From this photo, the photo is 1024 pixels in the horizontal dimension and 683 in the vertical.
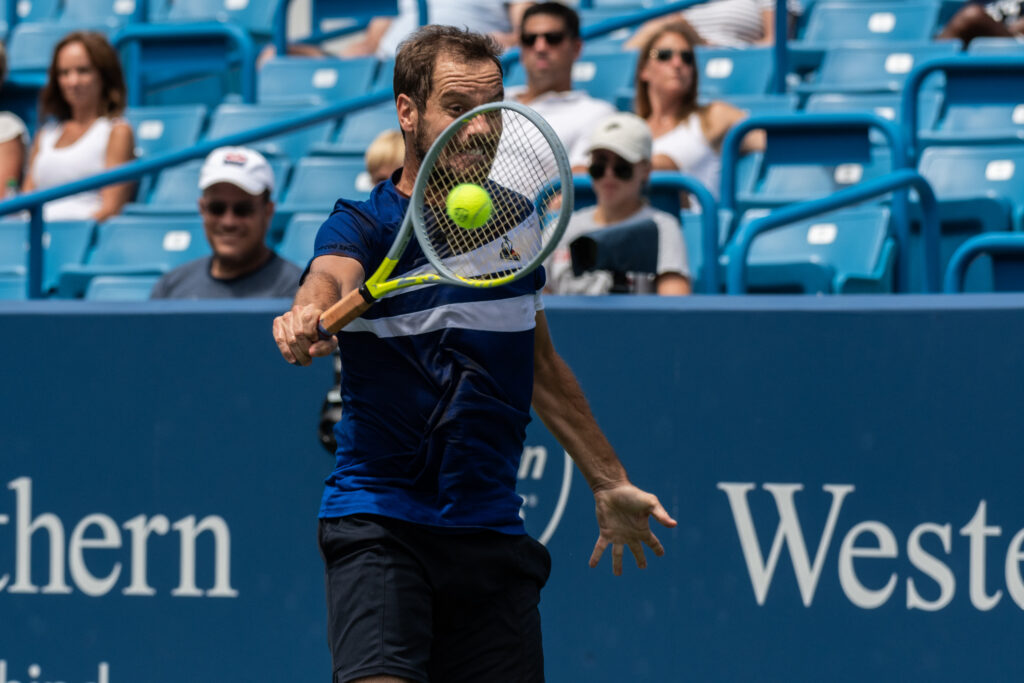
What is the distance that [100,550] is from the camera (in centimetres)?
472

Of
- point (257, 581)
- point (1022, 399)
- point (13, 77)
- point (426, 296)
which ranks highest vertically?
point (13, 77)

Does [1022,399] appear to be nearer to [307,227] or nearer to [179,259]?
[307,227]

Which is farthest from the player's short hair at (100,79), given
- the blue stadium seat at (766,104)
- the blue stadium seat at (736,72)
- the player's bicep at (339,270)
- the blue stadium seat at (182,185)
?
the player's bicep at (339,270)

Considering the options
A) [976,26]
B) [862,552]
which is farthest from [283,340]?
[976,26]

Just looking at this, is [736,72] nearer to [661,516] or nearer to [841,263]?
[841,263]

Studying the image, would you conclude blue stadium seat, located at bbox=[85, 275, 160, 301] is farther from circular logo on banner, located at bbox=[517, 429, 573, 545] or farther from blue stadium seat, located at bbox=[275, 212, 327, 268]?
circular logo on banner, located at bbox=[517, 429, 573, 545]

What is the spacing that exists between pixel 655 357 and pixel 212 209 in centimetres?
173

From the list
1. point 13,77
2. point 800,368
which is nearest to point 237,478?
point 800,368

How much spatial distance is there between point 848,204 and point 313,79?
3.97m

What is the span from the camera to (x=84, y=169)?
724cm

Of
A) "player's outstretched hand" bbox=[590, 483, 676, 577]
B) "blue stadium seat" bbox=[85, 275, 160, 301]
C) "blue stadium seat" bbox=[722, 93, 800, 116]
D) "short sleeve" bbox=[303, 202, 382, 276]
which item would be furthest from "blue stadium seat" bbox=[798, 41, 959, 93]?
"short sleeve" bbox=[303, 202, 382, 276]

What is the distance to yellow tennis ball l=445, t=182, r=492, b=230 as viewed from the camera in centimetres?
287

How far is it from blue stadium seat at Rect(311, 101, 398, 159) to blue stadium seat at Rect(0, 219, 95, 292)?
1119mm

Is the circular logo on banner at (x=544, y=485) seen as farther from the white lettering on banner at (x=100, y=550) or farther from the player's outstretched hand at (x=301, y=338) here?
the player's outstretched hand at (x=301, y=338)
